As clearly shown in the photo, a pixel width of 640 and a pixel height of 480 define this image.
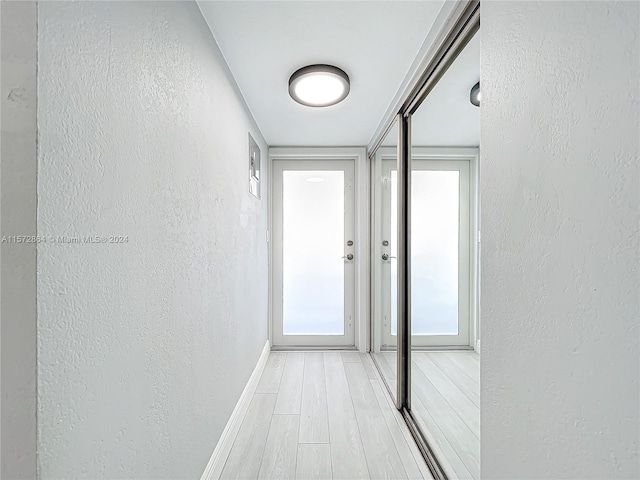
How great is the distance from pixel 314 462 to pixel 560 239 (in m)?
1.69

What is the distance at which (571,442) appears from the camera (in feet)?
2.49

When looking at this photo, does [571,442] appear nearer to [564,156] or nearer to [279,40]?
[564,156]

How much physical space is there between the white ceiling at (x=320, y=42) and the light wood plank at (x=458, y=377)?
1.81 metres

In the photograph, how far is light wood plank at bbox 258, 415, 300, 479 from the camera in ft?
5.82

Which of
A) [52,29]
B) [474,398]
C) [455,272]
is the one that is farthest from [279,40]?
[474,398]

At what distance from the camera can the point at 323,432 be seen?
84.0 inches

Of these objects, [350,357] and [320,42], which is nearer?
[320,42]

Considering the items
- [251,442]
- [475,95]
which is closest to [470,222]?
[475,95]

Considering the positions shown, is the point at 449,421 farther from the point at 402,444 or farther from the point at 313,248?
the point at 313,248

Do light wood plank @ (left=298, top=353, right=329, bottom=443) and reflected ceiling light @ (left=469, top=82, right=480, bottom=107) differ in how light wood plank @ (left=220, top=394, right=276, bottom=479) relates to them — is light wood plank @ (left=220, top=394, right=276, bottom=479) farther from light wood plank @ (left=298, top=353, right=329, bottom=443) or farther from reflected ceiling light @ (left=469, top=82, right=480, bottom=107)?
reflected ceiling light @ (left=469, top=82, right=480, bottom=107)

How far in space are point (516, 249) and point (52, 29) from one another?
1192mm

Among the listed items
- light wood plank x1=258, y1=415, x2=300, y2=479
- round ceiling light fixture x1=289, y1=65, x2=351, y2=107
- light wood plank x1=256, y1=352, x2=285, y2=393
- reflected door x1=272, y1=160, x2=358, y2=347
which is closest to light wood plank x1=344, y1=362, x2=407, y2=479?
light wood plank x1=258, y1=415, x2=300, y2=479

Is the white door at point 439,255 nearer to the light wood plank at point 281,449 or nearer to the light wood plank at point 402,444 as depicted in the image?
the light wood plank at point 402,444

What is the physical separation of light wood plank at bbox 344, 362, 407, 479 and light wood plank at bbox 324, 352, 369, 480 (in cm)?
4
